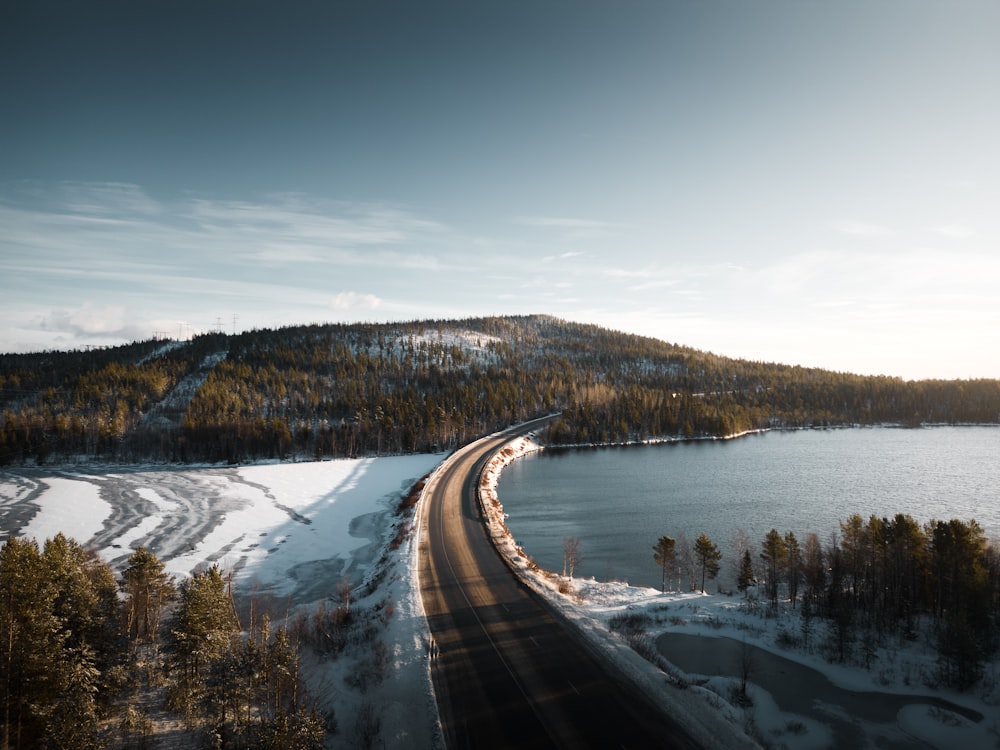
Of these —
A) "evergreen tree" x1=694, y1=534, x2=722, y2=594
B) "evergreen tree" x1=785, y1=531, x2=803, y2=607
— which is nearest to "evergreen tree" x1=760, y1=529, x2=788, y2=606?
"evergreen tree" x1=785, y1=531, x2=803, y2=607

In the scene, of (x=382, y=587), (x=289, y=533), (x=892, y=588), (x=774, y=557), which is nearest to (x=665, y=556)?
(x=774, y=557)

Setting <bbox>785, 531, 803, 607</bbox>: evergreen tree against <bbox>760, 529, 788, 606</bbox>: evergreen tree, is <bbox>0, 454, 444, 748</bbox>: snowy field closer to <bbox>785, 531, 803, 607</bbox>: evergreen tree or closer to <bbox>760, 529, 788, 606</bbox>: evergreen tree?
<bbox>760, 529, 788, 606</bbox>: evergreen tree

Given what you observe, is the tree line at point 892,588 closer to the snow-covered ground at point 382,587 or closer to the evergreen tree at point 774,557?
the evergreen tree at point 774,557

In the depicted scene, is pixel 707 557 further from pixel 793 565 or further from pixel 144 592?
pixel 144 592

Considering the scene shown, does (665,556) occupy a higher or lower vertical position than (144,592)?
lower

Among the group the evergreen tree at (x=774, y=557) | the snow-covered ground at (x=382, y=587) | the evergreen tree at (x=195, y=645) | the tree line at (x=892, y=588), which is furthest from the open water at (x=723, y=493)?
the evergreen tree at (x=195, y=645)

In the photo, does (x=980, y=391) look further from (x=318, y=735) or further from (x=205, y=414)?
(x=205, y=414)

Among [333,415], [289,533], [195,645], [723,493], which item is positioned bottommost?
[289,533]
